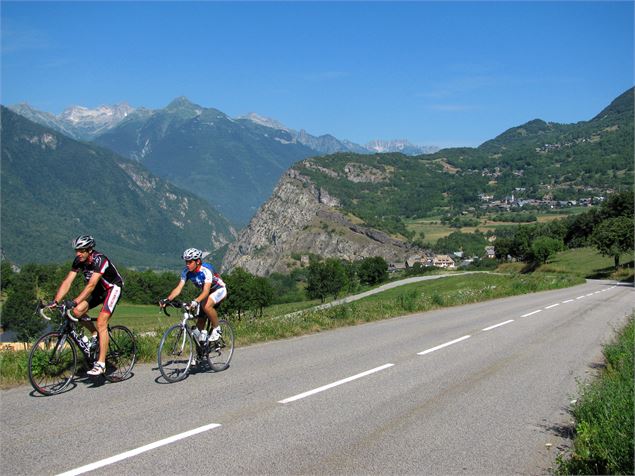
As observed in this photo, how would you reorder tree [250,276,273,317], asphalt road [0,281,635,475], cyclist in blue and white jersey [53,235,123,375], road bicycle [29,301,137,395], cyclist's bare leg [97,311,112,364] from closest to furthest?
asphalt road [0,281,635,475], road bicycle [29,301,137,395], cyclist in blue and white jersey [53,235,123,375], cyclist's bare leg [97,311,112,364], tree [250,276,273,317]

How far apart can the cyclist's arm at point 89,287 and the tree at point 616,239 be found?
77218 millimetres

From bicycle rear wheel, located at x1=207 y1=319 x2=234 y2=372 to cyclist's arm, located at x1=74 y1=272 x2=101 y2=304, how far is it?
219 centimetres

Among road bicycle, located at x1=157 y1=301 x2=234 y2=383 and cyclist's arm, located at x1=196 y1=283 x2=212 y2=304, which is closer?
road bicycle, located at x1=157 y1=301 x2=234 y2=383

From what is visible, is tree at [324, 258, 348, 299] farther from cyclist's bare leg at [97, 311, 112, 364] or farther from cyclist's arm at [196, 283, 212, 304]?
cyclist's bare leg at [97, 311, 112, 364]

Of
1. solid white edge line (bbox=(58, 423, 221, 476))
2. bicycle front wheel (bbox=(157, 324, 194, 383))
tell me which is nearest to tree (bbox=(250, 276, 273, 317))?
bicycle front wheel (bbox=(157, 324, 194, 383))

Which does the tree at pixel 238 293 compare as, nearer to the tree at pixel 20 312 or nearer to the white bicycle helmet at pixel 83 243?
the tree at pixel 20 312

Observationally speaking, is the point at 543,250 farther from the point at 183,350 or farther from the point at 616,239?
the point at 183,350

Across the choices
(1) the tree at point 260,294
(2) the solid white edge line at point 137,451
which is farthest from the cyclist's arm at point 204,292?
(1) the tree at point 260,294

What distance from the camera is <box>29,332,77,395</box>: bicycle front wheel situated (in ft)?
26.1

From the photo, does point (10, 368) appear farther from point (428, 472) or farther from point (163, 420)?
point (428, 472)

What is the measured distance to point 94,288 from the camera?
8.52 m

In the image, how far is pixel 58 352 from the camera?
319 inches

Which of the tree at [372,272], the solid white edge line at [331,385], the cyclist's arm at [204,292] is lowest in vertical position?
the tree at [372,272]

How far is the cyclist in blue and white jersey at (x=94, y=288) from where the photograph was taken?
8250 millimetres
